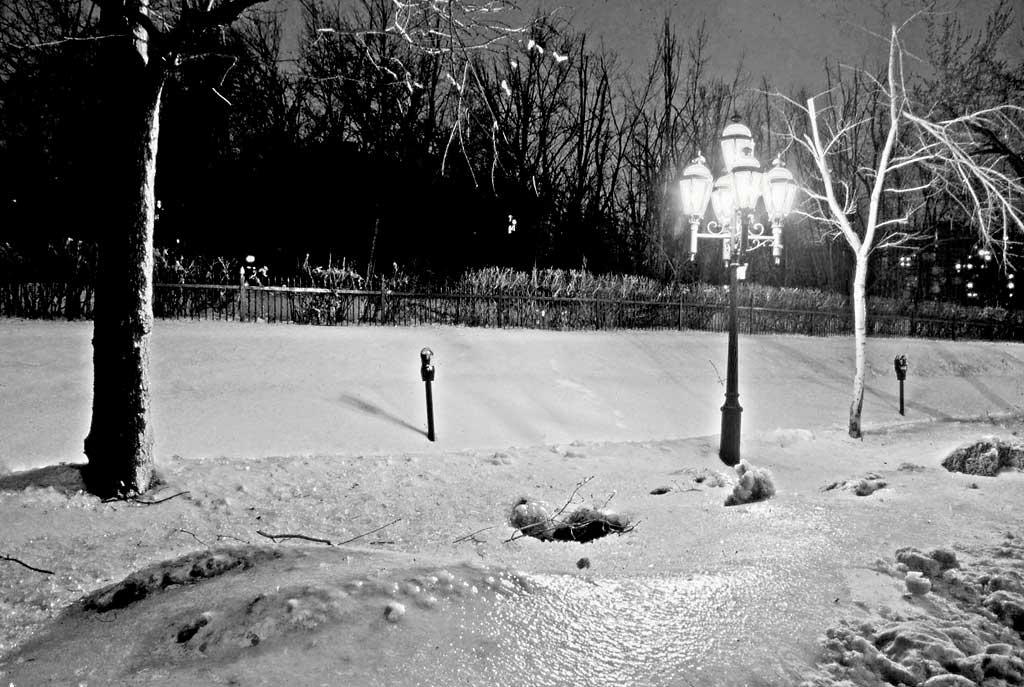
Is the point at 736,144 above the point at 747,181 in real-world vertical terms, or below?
above

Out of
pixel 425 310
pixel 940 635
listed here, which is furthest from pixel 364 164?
pixel 940 635

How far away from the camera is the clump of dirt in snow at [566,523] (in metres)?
5.17

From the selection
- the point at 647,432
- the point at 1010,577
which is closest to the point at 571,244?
the point at 647,432

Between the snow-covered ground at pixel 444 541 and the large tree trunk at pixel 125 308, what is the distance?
1.17 ft

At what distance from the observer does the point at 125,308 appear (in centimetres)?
522

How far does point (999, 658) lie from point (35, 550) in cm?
571

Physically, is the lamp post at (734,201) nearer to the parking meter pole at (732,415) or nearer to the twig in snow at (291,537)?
the parking meter pole at (732,415)

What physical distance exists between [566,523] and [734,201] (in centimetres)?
582

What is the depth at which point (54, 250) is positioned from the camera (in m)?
11.5

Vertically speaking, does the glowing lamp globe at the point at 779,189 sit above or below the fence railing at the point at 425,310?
above

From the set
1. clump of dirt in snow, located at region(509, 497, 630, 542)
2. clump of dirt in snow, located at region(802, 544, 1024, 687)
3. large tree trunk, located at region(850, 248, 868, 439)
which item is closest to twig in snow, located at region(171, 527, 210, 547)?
clump of dirt in snow, located at region(509, 497, 630, 542)

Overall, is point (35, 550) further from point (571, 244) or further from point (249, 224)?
point (571, 244)

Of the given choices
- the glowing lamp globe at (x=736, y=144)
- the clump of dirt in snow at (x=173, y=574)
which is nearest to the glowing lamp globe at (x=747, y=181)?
the glowing lamp globe at (x=736, y=144)

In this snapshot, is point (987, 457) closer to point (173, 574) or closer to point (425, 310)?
point (173, 574)
